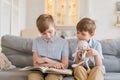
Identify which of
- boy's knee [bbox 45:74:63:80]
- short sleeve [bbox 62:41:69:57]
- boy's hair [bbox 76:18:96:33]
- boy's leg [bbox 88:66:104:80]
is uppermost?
boy's hair [bbox 76:18:96:33]

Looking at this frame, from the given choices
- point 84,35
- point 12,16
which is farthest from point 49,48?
point 12,16

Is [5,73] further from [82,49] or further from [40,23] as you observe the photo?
[82,49]

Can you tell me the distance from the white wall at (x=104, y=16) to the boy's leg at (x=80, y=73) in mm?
4077

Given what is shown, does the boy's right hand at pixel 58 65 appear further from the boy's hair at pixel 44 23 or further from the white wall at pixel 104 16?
the white wall at pixel 104 16

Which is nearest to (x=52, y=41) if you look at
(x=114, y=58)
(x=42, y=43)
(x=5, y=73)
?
(x=42, y=43)

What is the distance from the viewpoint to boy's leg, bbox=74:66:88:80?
5.37 ft

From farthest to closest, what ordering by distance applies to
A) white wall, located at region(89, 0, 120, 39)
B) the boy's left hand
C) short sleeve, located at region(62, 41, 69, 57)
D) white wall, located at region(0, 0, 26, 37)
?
white wall, located at region(89, 0, 120, 39), white wall, located at region(0, 0, 26, 37), short sleeve, located at region(62, 41, 69, 57), the boy's left hand

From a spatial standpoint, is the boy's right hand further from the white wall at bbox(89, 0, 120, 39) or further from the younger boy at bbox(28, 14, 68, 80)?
the white wall at bbox(89, 0, 120, 39)

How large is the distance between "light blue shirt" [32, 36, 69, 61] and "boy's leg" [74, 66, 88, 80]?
22cm

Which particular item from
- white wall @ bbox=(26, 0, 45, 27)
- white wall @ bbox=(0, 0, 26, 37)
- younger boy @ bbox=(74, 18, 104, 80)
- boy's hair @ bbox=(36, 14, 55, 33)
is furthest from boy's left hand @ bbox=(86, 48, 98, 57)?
white wall @ bbox=(26, 0, 45, 27)

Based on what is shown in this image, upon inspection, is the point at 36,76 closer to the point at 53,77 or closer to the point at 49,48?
the point at 53,77

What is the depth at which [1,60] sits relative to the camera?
77.8 inches

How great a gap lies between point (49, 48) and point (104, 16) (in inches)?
160

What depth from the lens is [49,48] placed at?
6.18ft
